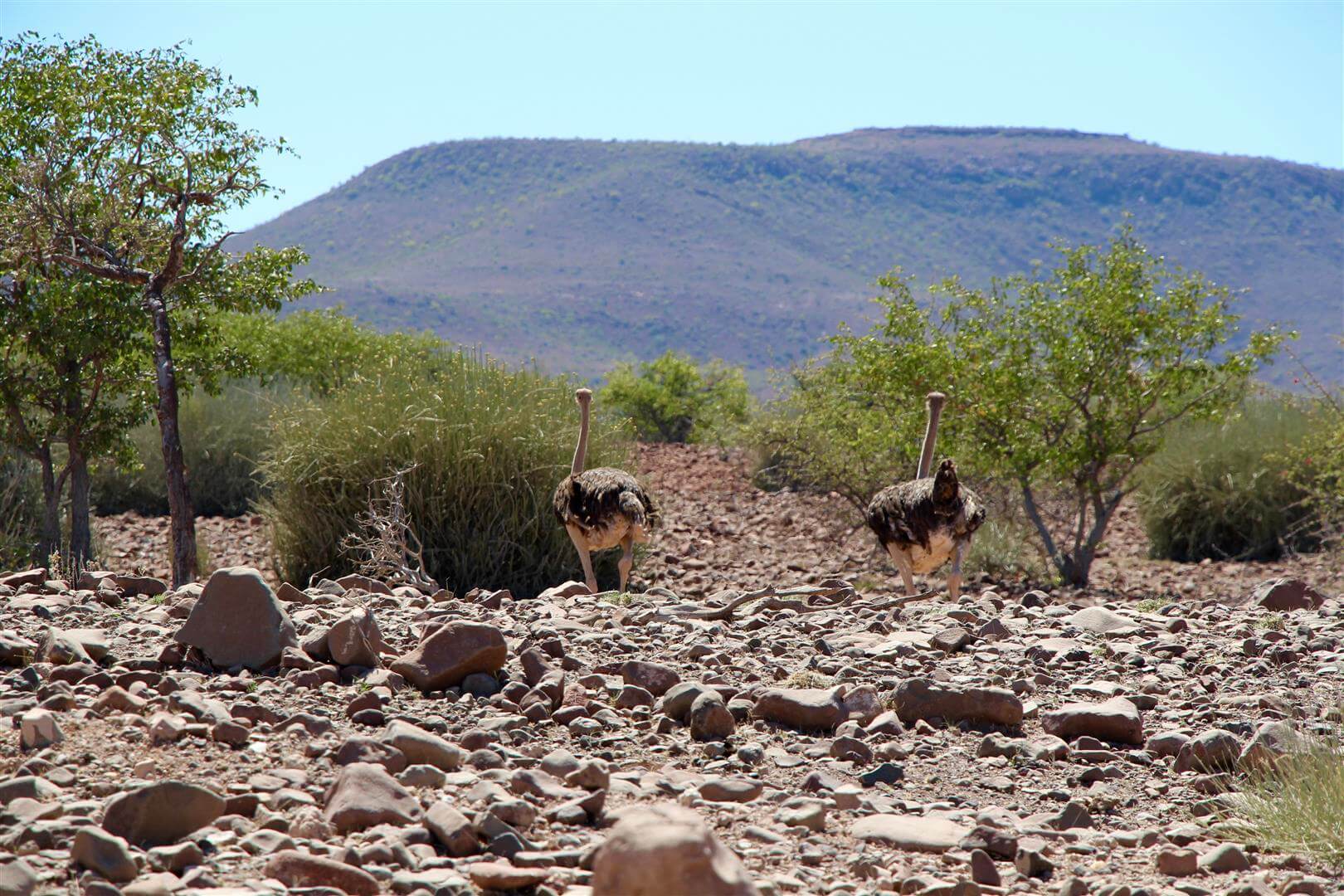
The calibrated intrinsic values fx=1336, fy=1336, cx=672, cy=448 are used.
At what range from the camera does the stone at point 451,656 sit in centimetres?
538

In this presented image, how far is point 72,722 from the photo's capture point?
14.7 feet

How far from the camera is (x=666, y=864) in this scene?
2648 mm

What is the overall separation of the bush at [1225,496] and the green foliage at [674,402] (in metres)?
10.2

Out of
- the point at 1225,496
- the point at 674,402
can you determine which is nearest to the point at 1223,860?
the point at 1225,496

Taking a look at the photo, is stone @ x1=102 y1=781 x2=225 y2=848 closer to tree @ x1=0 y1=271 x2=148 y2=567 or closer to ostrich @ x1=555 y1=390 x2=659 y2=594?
ostrich @ x1=555 y1=390 x2=659 y2=594

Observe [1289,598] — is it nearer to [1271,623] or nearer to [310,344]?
[1271,623]

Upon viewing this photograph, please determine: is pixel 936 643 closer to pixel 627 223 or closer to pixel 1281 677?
pixel 1281 677

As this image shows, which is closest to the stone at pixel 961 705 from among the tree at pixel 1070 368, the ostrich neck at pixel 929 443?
the ostrich neck at pixel 929 443

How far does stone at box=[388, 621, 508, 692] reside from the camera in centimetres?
538

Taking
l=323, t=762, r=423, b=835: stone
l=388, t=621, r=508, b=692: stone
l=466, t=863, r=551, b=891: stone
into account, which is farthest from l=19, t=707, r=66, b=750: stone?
l=466, t=863, r=551, b=891: stone

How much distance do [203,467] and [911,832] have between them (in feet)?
52.2

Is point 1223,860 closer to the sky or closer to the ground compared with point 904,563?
closer to the sky

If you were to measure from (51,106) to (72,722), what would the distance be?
7693 millimetres

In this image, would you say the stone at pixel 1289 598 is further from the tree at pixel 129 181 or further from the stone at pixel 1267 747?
the tree at pixel 129 181
